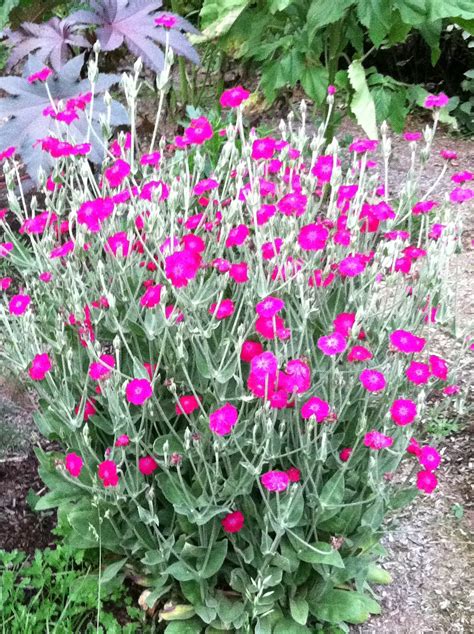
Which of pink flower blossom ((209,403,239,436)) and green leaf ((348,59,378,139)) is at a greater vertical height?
pink flower blossom ((209,403,239,436))

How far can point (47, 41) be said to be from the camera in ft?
9.54

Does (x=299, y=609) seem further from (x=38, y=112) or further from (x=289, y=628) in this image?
(x=38, y=112)

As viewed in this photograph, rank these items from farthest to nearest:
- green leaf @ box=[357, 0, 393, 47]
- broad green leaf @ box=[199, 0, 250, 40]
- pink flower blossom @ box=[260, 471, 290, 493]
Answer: broad green leaf @ box=[199, 0, 250, 40]
green leaf @ box=[357, 0, 393, 47]
pink flower blossom @ box=[260, 471, 290, 493]

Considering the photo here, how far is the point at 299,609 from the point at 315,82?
89.4 inches

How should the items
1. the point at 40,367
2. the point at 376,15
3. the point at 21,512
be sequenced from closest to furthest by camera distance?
the point at 40,367 → the point at 21,512 → the point at 376,15

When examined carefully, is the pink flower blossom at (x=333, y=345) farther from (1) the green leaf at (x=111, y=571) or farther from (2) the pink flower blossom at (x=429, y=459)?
(1) the green leaf at (x=111, y=571)

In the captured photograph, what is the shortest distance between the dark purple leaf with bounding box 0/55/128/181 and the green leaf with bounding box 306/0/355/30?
85cm

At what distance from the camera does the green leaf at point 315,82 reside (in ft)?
10.9

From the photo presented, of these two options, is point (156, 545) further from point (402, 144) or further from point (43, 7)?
point (402, 144)

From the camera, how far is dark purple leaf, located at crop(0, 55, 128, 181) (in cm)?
238

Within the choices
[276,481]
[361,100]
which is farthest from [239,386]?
[361,100]

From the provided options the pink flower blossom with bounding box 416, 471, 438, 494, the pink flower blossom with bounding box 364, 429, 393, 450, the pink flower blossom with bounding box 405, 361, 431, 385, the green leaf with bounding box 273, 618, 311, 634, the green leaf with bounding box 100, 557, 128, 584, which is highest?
the pink flower blossom with bounding box 405, 361, 431, 385

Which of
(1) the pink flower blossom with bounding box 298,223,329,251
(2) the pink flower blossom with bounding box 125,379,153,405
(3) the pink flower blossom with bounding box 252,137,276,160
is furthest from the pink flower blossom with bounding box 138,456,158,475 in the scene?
(3) the pink flower blossom with bounding box 252,137,276,160

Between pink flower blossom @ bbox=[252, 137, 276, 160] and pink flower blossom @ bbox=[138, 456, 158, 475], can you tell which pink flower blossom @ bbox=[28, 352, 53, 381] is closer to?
pink flower blossom @ bbox=[138, 456, 158, 475]
